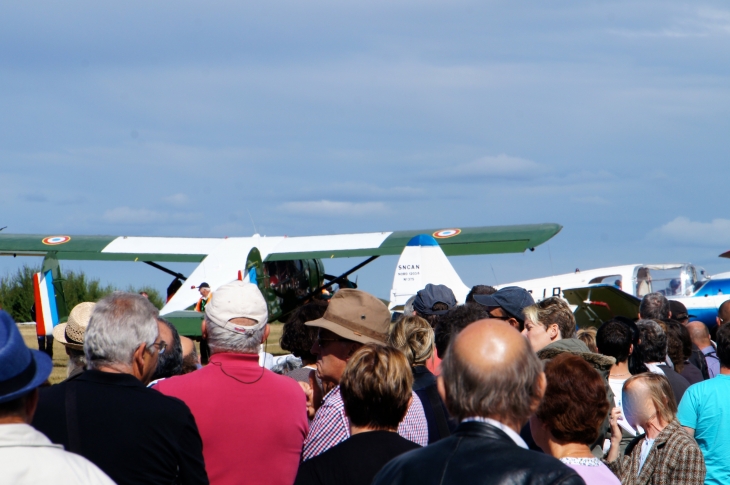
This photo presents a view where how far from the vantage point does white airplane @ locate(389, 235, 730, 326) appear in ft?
43.0

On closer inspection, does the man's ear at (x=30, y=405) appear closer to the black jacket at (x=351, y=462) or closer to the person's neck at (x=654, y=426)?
the black jacket at (x=351, y=462)

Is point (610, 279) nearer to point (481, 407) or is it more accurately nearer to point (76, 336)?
point (76, 336)

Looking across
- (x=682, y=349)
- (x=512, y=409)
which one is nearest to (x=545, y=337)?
(x=682, y=349)

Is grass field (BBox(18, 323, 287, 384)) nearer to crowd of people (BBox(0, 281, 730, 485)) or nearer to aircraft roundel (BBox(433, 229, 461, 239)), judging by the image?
aircraft roundel (BBox(433, 229, 461, 239))

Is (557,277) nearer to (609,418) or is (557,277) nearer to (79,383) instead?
(609,418)

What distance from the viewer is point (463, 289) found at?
42.3 feet

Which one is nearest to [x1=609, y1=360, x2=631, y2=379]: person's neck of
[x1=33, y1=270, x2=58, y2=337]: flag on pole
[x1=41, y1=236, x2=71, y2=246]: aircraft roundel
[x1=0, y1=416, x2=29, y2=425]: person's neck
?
[x1=0, y1=416, x2=29, y2=425]: person's neck

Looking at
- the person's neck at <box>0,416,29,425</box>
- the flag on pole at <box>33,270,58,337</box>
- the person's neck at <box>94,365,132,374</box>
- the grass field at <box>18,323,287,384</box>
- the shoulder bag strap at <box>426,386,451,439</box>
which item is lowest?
the grass field at <box>18,323,287,384</box>

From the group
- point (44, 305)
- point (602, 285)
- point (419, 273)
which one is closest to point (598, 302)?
point (602, 285)

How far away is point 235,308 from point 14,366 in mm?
1223

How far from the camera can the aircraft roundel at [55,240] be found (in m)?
20.7

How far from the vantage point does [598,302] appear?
15984 millimetres

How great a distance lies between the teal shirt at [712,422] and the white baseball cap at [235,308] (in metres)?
2.38

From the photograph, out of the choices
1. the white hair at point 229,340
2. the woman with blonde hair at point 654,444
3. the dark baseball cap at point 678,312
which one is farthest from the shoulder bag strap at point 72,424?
the dark baseball cap at point 678,312
